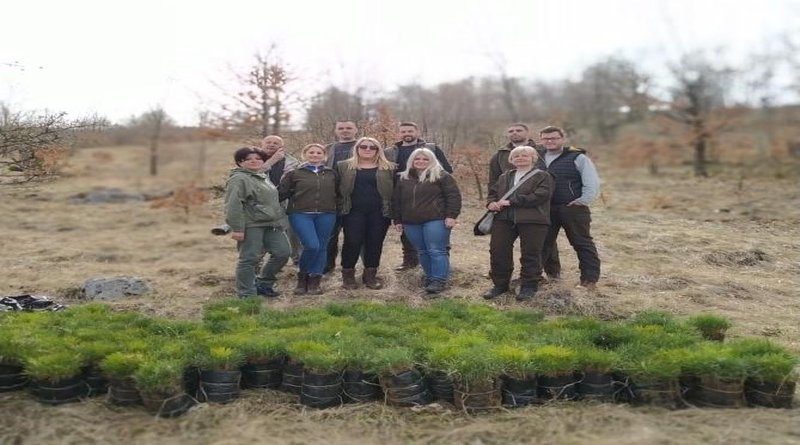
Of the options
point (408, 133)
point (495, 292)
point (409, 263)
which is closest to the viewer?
point (495, 292)

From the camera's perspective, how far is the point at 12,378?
11.9 ft

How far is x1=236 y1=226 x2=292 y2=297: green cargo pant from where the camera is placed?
19.0ft

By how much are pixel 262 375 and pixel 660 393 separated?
93.1 inches

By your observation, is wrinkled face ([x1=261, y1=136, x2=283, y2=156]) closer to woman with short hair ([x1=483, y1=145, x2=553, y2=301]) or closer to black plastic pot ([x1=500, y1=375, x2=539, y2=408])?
woman with short hair ([x1=483, y1=145, x2=553, y2=301])

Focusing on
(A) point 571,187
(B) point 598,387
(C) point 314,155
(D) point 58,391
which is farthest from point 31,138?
(A) point 571,187

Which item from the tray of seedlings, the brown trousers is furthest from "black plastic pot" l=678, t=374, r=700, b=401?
the brown trousers

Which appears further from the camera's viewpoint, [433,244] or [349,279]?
[349,279]

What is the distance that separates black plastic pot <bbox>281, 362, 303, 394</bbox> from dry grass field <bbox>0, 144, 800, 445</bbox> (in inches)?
3.2

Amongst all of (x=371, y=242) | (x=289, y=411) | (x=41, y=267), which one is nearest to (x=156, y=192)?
(x=41, y=267)

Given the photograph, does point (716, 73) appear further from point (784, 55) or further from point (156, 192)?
point (156, 192)

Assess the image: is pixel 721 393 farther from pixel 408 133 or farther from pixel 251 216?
pixel 251 216

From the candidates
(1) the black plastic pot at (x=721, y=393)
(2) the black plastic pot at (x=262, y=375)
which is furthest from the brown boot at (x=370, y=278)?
(1) the black plastic pot at (x=721, y=393)

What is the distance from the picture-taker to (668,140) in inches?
344

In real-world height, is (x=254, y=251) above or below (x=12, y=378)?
above
